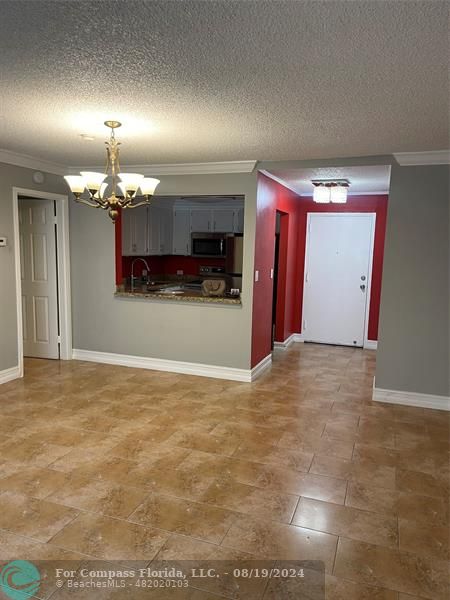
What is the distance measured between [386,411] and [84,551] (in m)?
3.01

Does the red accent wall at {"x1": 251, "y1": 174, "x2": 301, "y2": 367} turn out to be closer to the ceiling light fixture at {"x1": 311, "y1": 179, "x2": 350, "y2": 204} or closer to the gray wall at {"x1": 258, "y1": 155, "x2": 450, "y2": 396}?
the ceiling light fixture at {"x1": 311, "y1": 179, "x2": 350, "y2": 204}

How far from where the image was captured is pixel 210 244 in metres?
7.60

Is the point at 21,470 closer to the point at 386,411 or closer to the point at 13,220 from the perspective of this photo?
the point at 13,220

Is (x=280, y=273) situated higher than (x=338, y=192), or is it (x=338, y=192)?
(x=338, y=192)

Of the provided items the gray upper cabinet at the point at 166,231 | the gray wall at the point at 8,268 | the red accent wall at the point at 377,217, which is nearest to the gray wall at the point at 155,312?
the gray wall at the point at 8,268

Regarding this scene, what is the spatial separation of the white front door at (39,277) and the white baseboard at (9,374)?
0.85 meters

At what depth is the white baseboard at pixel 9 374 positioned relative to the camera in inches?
184

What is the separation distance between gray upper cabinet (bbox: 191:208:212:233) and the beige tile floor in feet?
12.3

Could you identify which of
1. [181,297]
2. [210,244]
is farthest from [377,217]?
[181,297]

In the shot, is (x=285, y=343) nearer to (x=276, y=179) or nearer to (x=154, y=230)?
(x=276, y=179)

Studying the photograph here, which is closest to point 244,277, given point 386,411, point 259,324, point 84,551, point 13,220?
point 259,324

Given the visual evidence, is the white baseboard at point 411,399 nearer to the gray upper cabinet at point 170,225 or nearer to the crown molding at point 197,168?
the crown molding at point 197,168

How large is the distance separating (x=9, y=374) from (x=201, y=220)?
4252 mm

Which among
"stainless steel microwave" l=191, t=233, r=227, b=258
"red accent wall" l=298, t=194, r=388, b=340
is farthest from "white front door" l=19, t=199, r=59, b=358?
"red accent wall" l=298, t=194, r=388, b=340
